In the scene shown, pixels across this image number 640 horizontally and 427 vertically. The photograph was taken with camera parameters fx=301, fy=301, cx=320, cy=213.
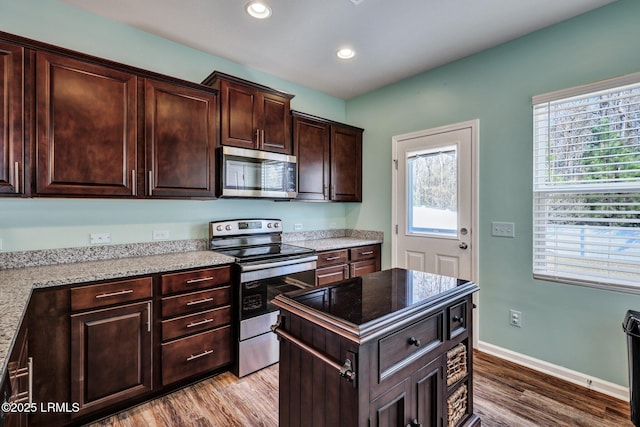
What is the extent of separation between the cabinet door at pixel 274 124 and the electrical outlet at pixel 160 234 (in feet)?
3.83

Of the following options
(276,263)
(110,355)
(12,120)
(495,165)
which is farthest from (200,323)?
(495,165)

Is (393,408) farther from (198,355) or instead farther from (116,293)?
(116,293)

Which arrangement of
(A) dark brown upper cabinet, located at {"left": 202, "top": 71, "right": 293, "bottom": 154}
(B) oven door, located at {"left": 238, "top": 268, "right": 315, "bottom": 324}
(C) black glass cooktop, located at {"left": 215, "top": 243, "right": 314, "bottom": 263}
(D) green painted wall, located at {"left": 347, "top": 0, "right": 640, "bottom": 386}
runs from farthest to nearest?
(A) dark brown upper cabinet, located at {"left": 202, "top": 71, "right": 293, "bottom": 154}
(C) black glass cooktop, located at {"left": 215, "top": 243, "right": 314, "bottom": 263}
(B) oven door, located at {"left": 238, "top": 268, "right": 315, "bottom": 324}
(D) green painted wall, located at {"left": 347, "top": 0, "right": 640, "bottom": 386}

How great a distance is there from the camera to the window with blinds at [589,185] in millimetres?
2178

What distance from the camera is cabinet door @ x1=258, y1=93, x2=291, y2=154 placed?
2.93m

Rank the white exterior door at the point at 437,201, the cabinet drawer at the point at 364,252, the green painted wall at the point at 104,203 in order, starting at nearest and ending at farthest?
the green painted wall at the point at 104,203 < the white exterior door at the point at 437,201 < the cabinet drawer at the point at 364,252

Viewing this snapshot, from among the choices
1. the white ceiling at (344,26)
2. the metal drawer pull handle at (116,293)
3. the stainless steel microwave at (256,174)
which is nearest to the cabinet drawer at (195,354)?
the metal drawer pull handle at (116,293)

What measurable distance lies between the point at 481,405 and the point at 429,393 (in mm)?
1075

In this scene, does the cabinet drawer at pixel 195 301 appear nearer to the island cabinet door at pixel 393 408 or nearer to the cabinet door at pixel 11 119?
the cabinet door at pixel 11 119

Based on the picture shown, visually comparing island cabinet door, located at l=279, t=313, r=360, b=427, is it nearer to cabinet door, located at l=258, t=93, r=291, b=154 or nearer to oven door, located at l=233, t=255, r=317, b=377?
oven door, located at l=233, t=255, r=317, b=377

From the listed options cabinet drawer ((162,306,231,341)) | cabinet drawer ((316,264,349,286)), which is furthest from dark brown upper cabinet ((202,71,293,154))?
cabinet drawer ((162,306,231,341))

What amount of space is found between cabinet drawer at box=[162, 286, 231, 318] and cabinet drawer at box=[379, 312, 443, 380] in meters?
1.63

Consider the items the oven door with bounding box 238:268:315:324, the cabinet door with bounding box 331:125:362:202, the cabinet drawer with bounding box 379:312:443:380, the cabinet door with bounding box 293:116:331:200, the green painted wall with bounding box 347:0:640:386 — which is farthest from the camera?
the cabinet door with bounding box 331:125:362:202

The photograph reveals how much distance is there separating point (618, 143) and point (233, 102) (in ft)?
10.1
